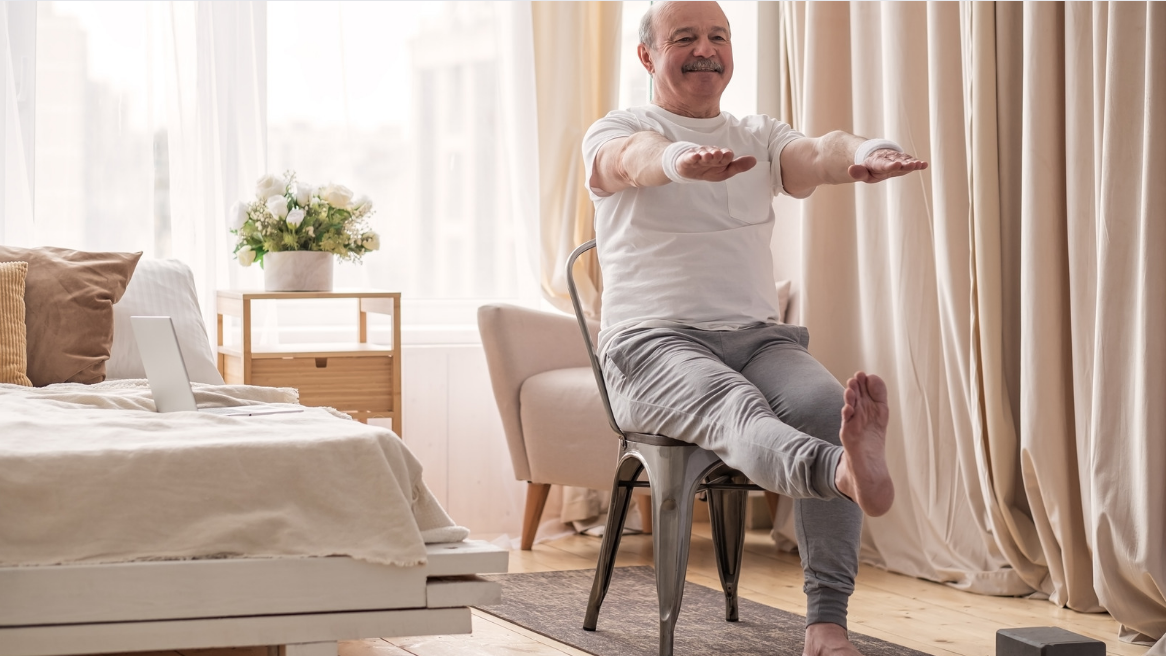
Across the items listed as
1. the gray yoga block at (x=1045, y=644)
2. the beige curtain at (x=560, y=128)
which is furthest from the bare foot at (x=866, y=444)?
the beige curtain at (x=560, y=128)

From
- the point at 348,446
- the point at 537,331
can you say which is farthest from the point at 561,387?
the point at 348,446

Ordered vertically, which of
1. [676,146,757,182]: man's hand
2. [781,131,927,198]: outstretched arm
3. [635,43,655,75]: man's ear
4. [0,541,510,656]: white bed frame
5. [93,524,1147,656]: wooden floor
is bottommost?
→ [93,524,1147,656]: wooden floor

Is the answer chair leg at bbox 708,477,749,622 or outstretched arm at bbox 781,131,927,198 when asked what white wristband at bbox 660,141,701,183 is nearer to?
outstretched arm at bbox 781,131,927,198

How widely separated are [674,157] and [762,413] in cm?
40

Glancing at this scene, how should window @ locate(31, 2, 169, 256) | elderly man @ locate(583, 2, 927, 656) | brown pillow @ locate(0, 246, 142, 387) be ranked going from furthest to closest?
window @ locate(31, 2, 169, 256) < brown pillow @ locate(0, 246, 142, 387) < elderly man @ locate(583, 2, 927, 656)

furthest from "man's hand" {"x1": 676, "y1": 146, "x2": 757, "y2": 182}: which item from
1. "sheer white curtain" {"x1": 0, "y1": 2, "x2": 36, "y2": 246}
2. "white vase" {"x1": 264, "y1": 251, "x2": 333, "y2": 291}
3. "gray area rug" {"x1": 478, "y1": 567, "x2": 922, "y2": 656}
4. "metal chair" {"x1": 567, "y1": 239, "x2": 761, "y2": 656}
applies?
"sheer white curtain" {"x1": 0, "y1": 2, "x2": 36, "y2": 246}

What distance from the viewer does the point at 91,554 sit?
5.08ft

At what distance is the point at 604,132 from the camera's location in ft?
6.99

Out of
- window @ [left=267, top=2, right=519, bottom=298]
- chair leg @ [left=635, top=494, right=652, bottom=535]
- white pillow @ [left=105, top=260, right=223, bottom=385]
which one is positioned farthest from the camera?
window @ [left=267, top=2, right=519, bottom=298]

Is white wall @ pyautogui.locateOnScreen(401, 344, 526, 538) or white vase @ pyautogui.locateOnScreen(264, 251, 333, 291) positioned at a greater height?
white vase @ pyautogui.locateOnScreen(264, 251, 333, 291)

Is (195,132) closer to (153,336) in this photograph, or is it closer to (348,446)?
(153,336)

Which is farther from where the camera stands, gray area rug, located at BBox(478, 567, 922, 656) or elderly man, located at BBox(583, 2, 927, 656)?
gray area rug, located at BBox(478, 567, 922, 656)

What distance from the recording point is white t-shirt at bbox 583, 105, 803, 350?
2.08 metres

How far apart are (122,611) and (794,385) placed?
104 centimetres
